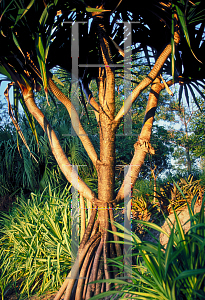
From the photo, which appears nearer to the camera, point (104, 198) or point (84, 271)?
point (84, 271)

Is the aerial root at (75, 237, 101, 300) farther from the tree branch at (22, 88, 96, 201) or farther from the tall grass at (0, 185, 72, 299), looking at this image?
the tree branch at (22, 88, 96, 201)

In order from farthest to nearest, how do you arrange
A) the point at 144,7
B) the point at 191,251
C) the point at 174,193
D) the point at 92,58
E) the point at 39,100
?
1. the point at 39,100
2. the point at 174,193
3. the point at 92,58
4. the point at 144,7
5. the point at 191,251

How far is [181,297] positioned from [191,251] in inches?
12.4

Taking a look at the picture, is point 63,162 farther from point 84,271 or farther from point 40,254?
point 40,254

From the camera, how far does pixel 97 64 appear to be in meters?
2.99

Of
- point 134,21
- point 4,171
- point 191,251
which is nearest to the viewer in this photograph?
point 191,251

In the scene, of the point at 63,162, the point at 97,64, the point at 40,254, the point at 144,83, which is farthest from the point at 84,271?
the point at 97,64

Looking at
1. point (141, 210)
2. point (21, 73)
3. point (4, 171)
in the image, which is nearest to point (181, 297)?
point (21, 73)

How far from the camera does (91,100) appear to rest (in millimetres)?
3004

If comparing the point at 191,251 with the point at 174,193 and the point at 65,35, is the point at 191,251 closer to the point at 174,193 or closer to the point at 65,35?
the point at 65,35

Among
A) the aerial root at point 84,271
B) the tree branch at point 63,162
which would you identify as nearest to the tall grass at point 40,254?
the aerial root at point 84,271

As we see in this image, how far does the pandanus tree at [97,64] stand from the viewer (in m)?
2.35

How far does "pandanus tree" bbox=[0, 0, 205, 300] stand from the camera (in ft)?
7.72

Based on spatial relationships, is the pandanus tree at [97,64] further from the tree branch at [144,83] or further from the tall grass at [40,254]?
the tall grass at [40,254]
